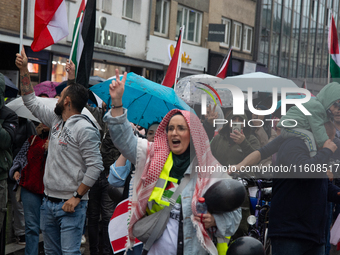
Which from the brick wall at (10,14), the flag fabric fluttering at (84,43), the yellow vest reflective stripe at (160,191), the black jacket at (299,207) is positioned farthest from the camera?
the brick wall at (10,14)

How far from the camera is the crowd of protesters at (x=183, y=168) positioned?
3133 millimetres

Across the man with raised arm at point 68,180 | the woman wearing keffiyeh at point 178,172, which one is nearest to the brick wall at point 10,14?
the man with raised arm at point 68,180

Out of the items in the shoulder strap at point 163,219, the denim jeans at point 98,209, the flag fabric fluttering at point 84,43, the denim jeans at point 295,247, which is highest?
the flag fabric fluttering at point 84,43

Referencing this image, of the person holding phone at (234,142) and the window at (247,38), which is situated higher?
the window at (247,38)

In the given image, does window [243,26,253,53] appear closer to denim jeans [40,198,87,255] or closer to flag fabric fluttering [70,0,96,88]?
flag fabric fluttering [70,0,96,88]

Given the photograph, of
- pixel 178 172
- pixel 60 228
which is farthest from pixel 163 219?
pixel 60 228

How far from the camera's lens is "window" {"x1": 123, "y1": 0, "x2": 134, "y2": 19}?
717 inches

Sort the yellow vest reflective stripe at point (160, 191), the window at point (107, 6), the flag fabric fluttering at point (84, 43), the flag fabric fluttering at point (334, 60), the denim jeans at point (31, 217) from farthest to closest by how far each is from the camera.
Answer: the window at point (107, 6) < the flag fabric fluttering at point (334, 60) < the flag fabric fluttering at point (84, 43) < the denim jeans at point (31, 217) < the yellow vest reflective stripe at point (160, 191)

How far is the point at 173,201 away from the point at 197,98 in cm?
92

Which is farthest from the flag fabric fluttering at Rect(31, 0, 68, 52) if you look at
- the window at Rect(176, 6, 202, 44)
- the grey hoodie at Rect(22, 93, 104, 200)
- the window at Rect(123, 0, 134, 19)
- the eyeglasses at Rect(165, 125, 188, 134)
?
the window at Rect(176, 6, 202, 44)

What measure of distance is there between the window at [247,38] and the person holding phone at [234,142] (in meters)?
24.8

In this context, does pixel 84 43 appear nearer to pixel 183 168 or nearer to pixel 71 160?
pixel 71 160

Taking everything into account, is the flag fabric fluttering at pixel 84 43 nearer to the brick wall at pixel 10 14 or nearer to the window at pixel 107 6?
the brick wall at pixel 10 14

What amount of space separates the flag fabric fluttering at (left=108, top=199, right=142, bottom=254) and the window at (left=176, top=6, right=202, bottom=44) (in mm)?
18421
